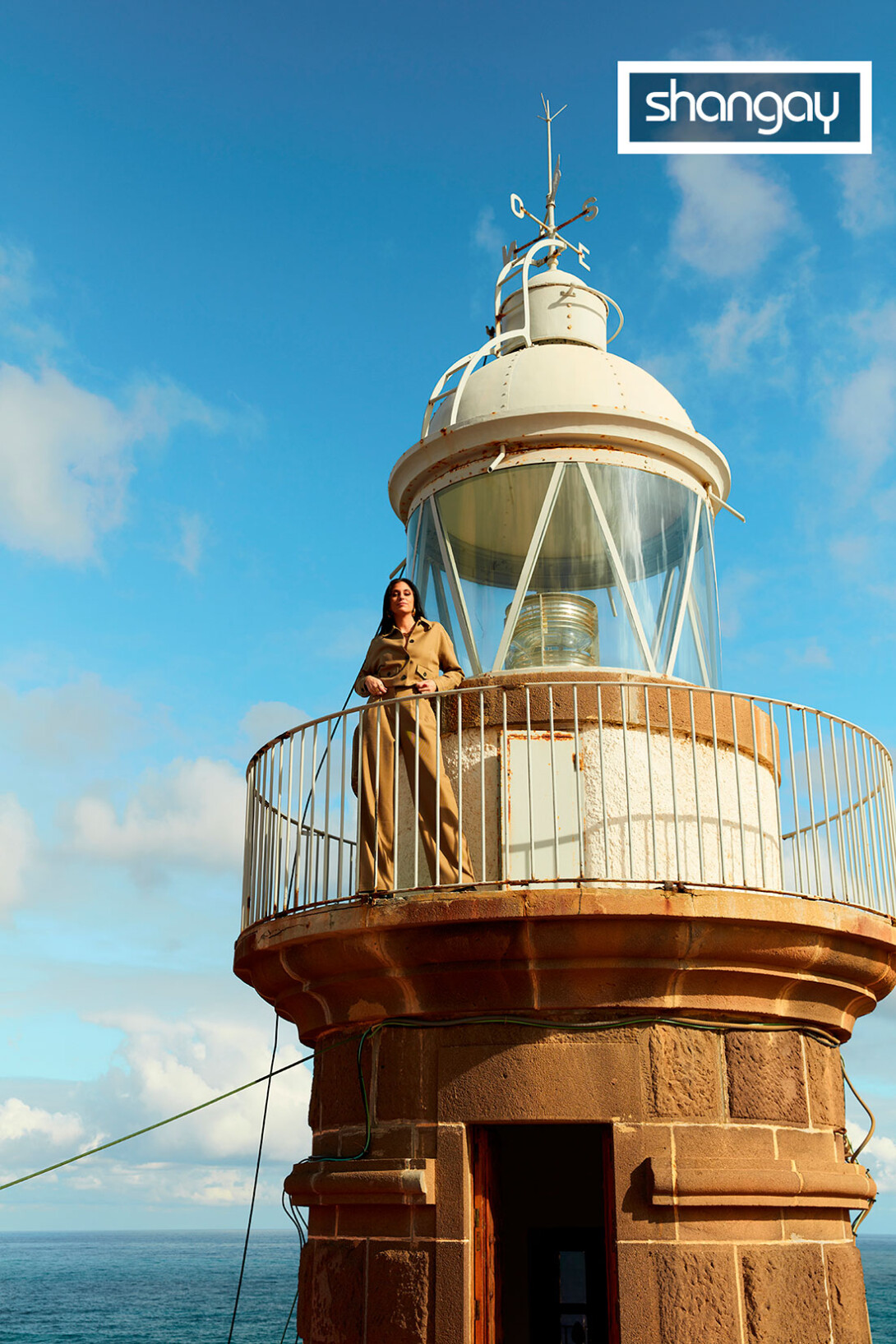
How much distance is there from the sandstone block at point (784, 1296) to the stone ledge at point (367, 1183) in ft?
4.95

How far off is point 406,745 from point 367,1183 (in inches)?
85.5

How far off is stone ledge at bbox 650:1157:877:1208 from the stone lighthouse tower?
15mm

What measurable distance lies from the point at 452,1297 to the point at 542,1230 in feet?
11.1

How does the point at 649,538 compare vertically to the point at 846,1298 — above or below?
above

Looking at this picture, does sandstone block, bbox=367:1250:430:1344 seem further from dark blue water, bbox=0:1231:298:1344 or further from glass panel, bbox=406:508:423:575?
dark blue water, bbox=0:1231:298:1344

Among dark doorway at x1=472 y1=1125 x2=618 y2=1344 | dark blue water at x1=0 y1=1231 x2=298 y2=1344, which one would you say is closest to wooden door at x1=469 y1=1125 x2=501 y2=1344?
dark doorway at x1=472 y1=1125 x2=618 y2=1344

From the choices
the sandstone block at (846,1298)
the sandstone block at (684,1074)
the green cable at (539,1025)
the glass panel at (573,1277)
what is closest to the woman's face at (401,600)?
the green cable at (539,1025)

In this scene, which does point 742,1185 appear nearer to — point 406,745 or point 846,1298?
point 846,1298

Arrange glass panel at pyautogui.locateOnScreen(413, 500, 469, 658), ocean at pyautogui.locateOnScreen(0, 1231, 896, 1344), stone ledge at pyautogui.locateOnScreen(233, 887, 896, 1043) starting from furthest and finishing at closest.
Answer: ocean at pyautogui.locateOnScreen(0, 1231, 896, 1344)
glass panel at pyautogui.locateOnScreen(413, 500, 469, 658)
stone ledge at pyautogui.locateOnScreen(233, 887, 896, 1043)

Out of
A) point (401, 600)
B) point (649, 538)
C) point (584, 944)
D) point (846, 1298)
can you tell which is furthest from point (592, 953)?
point (649, 538)

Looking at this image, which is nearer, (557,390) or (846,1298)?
(846,1298)

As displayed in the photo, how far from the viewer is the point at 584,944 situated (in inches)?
249

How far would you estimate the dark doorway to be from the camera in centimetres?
920

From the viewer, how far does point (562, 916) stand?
20.4 ft
